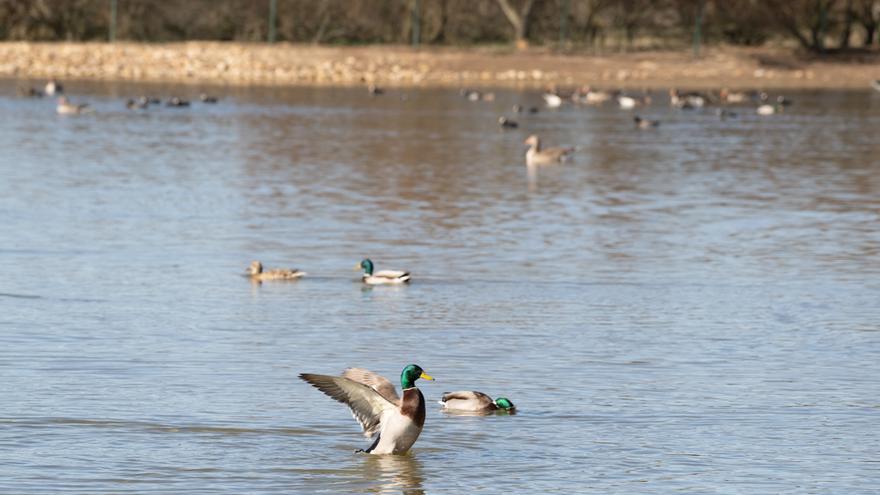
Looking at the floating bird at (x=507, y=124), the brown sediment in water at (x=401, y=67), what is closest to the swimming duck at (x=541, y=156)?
the floating bird at (x=507, y=124)

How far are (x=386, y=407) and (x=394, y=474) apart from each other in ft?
1.39

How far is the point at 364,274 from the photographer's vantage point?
61.5ft

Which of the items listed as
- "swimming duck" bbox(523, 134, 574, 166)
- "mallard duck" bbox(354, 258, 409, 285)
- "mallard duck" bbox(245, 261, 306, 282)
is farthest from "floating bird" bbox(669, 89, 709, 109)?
"mallard duck" bbox(354, 258, 409, 285)

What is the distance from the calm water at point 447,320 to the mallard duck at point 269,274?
236 mm

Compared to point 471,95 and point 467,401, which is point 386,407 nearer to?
point 467,401

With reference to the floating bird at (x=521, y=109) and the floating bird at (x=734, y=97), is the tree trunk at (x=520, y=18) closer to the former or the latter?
the floating bird at (x=734, y=97)

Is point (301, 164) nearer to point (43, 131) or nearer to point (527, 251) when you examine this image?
point (43, 131)

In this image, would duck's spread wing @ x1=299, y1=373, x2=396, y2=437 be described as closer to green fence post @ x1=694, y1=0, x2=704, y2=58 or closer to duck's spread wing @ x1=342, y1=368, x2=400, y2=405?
duck's spread wing @ x1=342, y1=368, x2=400, y2=405

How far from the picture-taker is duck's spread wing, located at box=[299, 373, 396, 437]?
36.6 feet

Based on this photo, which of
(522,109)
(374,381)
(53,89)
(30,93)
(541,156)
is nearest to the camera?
(374,381)

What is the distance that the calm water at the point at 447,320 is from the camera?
11.4 metres

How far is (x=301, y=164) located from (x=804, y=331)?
17.0 m

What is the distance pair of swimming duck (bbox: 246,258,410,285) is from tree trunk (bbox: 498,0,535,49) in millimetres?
45203

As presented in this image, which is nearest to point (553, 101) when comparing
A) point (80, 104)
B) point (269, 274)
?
point (80, 104)
